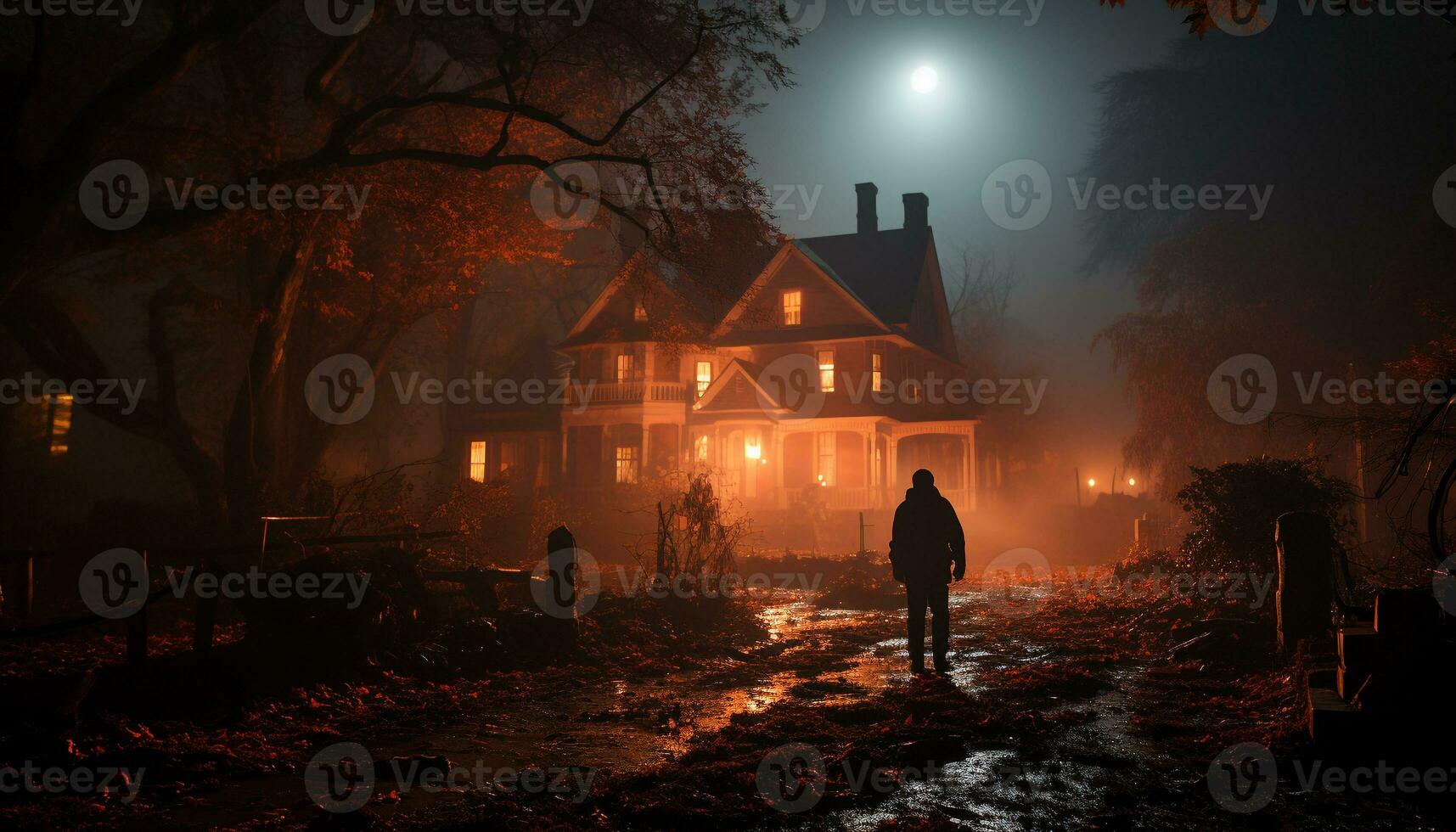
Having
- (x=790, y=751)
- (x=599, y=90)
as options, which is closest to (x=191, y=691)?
(x=790, y=751)

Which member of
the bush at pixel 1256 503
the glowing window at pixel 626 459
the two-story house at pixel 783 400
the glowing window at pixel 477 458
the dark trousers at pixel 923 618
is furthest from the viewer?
the glowing window at pixel 477 458

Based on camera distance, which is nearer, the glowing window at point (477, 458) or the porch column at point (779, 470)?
the porch column at point (779, 470)

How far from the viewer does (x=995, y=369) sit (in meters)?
59.2

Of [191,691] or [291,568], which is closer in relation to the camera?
[191,691]

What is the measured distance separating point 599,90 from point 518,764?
586 inches

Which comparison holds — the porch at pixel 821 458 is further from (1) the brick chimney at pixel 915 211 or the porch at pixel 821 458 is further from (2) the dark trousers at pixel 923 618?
(2) the dark trousers at pixel 923 618

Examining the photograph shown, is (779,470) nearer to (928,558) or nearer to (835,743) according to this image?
(928,558)

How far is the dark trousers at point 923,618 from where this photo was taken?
997 cm

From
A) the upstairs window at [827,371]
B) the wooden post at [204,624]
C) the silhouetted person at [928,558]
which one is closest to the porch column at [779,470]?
the upstairs window at [827,371]

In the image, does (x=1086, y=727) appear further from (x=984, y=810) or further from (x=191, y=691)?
(x=191, y=691)

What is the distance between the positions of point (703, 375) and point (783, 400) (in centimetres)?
401

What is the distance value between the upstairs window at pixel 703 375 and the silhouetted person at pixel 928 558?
2735 centimetres

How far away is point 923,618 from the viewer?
32.4ft

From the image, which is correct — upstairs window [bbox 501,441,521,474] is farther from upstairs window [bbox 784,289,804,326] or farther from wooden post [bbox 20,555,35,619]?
wooden post [bbox 20,555,35,619]
